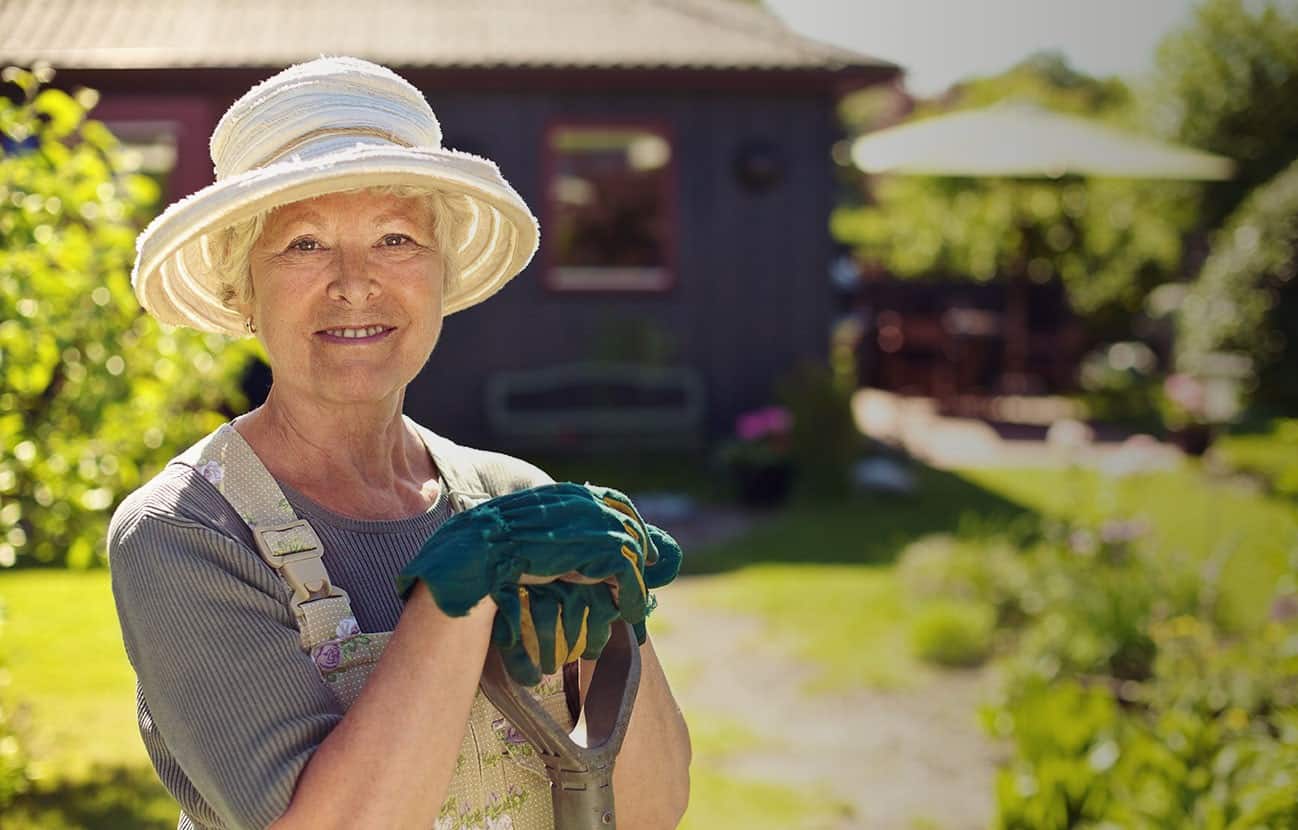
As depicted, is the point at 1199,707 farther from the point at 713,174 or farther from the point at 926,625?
the point at 713,174

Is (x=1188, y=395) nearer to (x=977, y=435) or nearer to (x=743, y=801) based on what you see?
(x=977, y=435)

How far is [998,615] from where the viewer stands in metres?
6.91

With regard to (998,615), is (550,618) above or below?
above

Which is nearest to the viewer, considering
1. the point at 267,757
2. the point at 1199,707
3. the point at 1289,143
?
the point at 267,757

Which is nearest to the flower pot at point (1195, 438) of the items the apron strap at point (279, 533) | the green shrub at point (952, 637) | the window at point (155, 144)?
the green shrub at point (952, 637)

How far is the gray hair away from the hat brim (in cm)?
1

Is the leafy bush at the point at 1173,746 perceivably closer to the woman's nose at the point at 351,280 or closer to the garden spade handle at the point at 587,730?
the garden spade handle at the point at 587,730

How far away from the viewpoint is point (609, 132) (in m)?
12.2

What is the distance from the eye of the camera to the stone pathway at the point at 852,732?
488 centimetres

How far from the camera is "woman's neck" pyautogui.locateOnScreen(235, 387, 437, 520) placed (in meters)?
1.74

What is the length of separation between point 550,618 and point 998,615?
585 cm

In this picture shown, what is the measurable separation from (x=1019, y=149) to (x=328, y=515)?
10970 millimetres

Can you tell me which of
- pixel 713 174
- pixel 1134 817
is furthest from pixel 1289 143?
pixel 1134 817

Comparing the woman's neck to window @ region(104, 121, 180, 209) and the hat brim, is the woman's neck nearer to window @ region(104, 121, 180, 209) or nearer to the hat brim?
the hat brim
